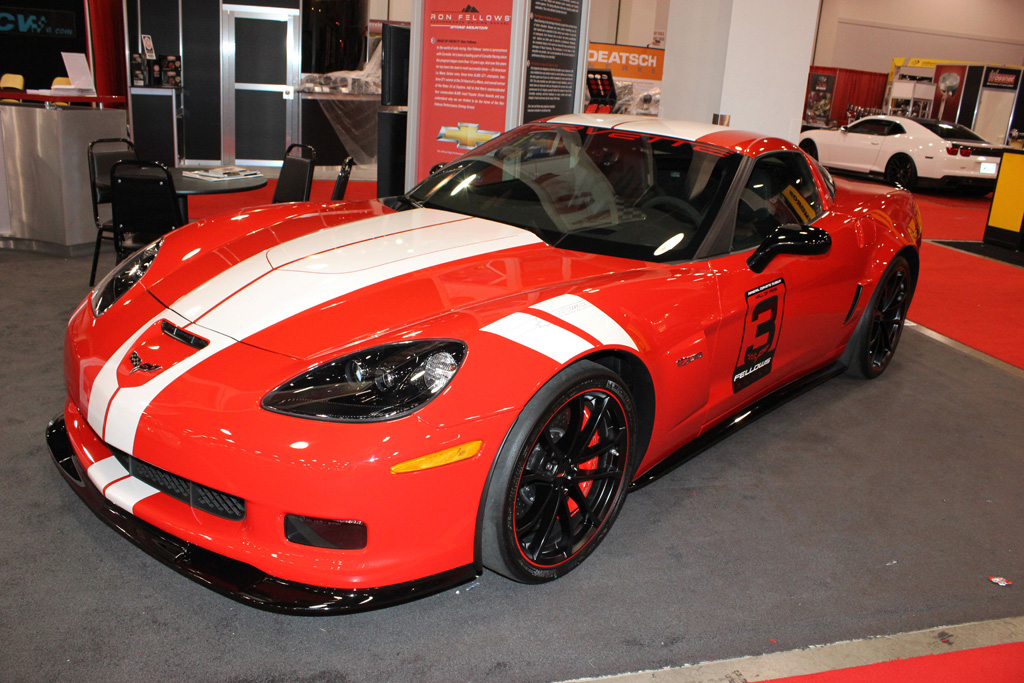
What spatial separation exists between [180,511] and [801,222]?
2.42m

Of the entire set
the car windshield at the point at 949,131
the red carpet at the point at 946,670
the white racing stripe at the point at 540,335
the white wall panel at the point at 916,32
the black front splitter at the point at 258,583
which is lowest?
the red carpet at the point at 946,670

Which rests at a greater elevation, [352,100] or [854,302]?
[352,100]

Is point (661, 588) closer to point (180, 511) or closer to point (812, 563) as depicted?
point (812, 563)

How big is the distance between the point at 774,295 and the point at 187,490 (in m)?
1.91

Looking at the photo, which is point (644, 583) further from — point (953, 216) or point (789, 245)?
point (953, 216)

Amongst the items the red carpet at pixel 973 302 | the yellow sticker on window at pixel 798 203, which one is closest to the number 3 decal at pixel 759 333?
the yellow sticker on window at pixel 798 203

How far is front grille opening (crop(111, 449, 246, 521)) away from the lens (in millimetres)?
1752

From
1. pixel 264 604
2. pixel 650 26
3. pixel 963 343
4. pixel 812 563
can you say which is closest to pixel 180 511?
pixel 264 604

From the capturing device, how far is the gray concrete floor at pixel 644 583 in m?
1.80

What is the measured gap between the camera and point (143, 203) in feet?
A: 13.4

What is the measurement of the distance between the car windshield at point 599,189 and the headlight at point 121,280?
0.95 metres

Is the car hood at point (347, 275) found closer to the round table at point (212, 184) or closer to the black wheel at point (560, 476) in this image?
the black wheel at point (560, 476)

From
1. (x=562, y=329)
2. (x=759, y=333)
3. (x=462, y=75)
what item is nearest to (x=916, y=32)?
(x=462, y=75)

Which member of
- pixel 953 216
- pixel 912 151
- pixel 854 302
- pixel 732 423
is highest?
pixel 912 151
